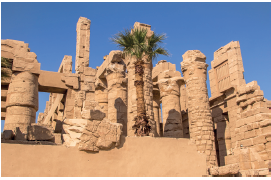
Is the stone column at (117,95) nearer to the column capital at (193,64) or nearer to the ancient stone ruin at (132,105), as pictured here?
the ancient stone ruin at (132,105)

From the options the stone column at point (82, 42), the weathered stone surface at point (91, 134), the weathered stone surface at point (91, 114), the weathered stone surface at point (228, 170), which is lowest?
the weathered stone surface at point (228, 170)

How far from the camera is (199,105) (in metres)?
15.8

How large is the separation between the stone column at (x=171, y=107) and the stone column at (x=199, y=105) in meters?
2.06

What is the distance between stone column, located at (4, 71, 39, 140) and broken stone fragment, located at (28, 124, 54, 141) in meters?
3.68

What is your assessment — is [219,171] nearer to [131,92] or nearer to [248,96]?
[248,96]

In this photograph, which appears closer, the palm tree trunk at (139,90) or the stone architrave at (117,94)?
the palm tree trunk at (139,90)

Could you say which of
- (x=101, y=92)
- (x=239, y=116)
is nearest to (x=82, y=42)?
(x=101, y=92)

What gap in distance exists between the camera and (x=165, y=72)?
21.0m

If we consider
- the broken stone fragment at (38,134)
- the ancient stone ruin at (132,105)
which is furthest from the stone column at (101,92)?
the broken stone fragment at (38,134)

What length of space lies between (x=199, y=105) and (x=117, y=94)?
5.08m

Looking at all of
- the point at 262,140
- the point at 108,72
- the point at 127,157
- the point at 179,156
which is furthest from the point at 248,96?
the point at 108,72

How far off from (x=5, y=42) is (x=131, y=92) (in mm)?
7017

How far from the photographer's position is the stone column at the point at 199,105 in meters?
14.8

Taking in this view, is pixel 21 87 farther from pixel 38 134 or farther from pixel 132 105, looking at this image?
pixel 132 105
